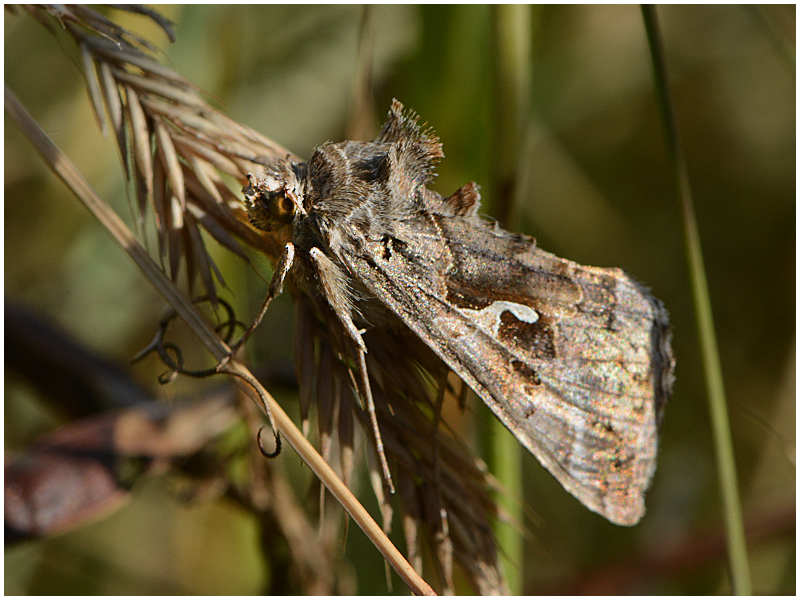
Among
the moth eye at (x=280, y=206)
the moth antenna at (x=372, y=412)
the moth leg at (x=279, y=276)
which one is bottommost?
the moth antenna at (x=372, y=412)

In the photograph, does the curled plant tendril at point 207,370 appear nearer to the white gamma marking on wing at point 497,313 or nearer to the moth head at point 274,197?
the moth head at point 274,197

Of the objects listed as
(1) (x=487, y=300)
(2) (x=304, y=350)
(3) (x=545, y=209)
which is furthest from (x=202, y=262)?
(3) (x=545, y=209)

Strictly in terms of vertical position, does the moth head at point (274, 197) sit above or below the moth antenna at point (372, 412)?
above

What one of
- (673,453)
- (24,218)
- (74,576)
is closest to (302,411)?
(74,576)

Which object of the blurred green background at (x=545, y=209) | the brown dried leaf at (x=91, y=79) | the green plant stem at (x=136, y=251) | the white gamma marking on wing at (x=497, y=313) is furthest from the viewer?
the blurred green background at (x=545, y=209)

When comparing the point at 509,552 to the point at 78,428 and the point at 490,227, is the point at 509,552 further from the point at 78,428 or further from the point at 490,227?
the point at 78,428

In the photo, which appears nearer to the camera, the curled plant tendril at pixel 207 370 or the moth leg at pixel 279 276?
the curled plant tendril at pixel 207 370

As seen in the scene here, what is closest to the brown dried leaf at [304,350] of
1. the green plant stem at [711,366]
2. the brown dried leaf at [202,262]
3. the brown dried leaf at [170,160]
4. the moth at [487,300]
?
the moth at [487,300]

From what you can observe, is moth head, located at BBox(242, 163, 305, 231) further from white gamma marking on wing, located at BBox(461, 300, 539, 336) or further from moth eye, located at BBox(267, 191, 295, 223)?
white gamma marking on wing, located at BBox(461, 300, 539, 336)

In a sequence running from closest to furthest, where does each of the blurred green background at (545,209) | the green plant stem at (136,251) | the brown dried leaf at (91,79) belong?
1. the green plant stem at (136,251)
2. the brown dried leaf at (91,79)
3. the blurred green background at (545,209)
